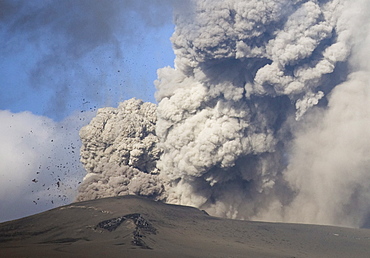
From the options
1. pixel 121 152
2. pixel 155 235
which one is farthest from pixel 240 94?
pixel 155 235

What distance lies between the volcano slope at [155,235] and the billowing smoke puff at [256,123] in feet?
9.29

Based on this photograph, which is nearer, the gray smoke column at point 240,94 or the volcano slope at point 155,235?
the volcano slope at point 155,235

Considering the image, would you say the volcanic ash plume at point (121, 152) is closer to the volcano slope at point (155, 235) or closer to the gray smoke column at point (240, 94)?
the gray smoke column at point (240, 94)

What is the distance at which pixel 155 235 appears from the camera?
61156 millimetres

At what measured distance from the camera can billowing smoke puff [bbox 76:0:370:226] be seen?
6531cm

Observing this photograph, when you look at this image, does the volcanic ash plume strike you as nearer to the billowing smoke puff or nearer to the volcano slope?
the billowing smoke puff

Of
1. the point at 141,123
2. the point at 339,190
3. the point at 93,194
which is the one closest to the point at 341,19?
the point at 339,190

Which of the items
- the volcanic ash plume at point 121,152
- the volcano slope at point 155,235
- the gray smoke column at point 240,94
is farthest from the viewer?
the volcanic ash plume at point 121,152

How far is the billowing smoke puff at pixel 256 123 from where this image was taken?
214 feet

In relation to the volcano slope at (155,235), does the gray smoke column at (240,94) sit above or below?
above

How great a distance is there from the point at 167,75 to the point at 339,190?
58.1ft

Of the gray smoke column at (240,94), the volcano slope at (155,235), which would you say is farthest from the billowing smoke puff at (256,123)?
the volcano slope at (155,235)

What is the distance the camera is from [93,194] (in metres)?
71.7

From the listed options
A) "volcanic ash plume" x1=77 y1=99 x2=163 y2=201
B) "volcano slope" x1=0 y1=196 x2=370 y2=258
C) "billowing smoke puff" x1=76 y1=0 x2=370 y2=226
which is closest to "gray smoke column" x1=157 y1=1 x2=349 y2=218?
"billowing smoke puff" x1=76 y1=0 x2=370 y2=226
